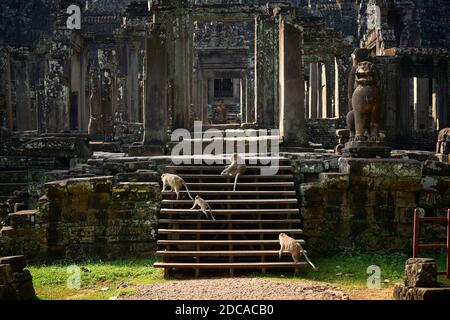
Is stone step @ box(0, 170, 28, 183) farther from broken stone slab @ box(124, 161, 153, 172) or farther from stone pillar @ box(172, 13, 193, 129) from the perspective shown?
broken stone slab @ box(124, 161, 153, 172)

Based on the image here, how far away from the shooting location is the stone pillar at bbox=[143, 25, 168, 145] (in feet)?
38.7

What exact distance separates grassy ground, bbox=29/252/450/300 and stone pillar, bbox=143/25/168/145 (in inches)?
173

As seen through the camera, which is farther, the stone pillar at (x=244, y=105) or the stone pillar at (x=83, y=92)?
the stone pillar at (x=244, y=105)

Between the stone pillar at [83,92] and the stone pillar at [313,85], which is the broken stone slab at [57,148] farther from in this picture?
the stone pillar at [313,85]

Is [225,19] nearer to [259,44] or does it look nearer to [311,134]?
[259,44]

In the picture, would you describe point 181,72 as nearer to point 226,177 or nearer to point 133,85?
point 226,177

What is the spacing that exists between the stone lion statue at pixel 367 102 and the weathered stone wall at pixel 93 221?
3.64 m

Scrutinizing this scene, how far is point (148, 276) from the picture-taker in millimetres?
7379

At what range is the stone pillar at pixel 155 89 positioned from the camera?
11789 mm

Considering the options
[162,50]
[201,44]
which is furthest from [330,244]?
[201,44]

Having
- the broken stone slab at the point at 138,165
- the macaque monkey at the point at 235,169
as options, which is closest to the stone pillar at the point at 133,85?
the broken stone slab at the point at 138,165

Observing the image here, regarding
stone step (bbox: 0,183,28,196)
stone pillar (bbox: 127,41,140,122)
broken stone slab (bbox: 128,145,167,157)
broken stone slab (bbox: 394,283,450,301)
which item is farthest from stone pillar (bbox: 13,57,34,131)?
broken stone slab (bbox: 394,283,450,301)

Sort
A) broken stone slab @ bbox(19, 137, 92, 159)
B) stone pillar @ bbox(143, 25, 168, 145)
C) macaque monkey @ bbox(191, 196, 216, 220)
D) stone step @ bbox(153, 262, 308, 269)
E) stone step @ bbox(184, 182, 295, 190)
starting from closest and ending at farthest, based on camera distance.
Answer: stone step @ bbox(153, 262, 308, 269)
macaque monkey @ bbox(191, 196, 216, 220)
stone step @ bbox(184, 182, 295, 190)
stone pillar @ bbox(143, 25, 168, 145)
broken stone slab @ bbox(19, 137, 92, 159)

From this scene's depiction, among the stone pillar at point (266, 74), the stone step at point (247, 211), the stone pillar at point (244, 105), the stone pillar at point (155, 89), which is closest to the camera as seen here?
the stone step at point (247, 211)
